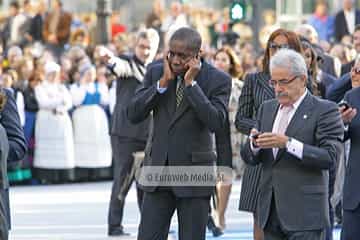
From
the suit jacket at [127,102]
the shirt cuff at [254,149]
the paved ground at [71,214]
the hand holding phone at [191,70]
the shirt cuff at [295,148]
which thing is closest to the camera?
the shirt cuff at [295,148]

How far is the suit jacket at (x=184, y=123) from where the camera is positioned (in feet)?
31.8

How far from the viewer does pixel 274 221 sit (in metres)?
9.08

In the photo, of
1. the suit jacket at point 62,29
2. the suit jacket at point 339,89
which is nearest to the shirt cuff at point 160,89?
the suit jacket at point 339,89

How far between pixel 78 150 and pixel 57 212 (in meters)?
4.05

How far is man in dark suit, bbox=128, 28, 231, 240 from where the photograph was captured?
377 inches

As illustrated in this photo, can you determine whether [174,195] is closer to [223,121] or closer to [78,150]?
[223,121]

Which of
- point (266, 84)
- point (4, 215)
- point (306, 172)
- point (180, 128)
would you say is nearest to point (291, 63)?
point (306, 172)

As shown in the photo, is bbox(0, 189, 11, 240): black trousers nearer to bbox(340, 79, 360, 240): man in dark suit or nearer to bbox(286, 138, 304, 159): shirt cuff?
bbox(286, 138, 304, 159): shirt cuff

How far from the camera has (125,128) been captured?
46.7 feet

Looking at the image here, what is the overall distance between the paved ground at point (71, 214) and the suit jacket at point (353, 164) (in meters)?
4.26

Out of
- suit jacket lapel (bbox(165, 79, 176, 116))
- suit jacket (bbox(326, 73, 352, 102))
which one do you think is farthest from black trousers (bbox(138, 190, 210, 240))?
suit jacket (bbox(326, 73, 352, 102))

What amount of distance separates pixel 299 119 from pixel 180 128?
1.08m

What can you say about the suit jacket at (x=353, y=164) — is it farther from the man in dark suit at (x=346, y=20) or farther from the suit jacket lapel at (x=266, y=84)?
the man in dark suit at (x=346, y=20)

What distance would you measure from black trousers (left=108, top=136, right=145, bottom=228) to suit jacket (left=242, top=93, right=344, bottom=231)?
5.30m
